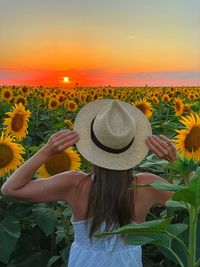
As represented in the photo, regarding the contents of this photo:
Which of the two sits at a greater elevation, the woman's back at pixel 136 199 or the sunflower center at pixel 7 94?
the sunflower center at pixel 7 94

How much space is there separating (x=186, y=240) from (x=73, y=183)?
1.90 feet

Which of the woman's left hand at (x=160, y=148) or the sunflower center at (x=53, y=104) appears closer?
the woman's left hand at (x=160, y=148)

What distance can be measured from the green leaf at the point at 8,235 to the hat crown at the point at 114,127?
3.10 feet

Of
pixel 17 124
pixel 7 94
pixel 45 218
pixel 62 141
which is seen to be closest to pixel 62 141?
pixel 62 141

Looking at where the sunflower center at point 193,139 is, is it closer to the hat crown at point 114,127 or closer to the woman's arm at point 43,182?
the hat crown at point 114,127

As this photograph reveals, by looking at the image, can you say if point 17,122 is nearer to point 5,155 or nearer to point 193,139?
point 5,155

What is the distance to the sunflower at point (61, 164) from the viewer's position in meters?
3.54

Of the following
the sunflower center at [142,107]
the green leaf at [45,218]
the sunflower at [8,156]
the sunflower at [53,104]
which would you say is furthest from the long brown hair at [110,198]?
the sunflower at [53,104]

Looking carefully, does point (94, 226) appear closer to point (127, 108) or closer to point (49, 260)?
point (127, 108)

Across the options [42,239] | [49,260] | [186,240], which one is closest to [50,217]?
[49,260]

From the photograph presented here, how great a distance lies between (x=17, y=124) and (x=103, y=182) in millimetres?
3216

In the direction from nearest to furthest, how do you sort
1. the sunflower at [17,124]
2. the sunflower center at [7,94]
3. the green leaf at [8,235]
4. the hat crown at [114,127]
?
the hat crown at [114,127]
the green leaf at [8,235]
the sunflower at [17,124]
the sunflower center at [7,94]

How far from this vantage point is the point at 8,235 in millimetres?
3238

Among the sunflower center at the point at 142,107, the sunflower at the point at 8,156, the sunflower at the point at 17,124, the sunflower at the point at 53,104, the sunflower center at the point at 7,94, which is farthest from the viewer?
the sunflower center at the point at 7,94
